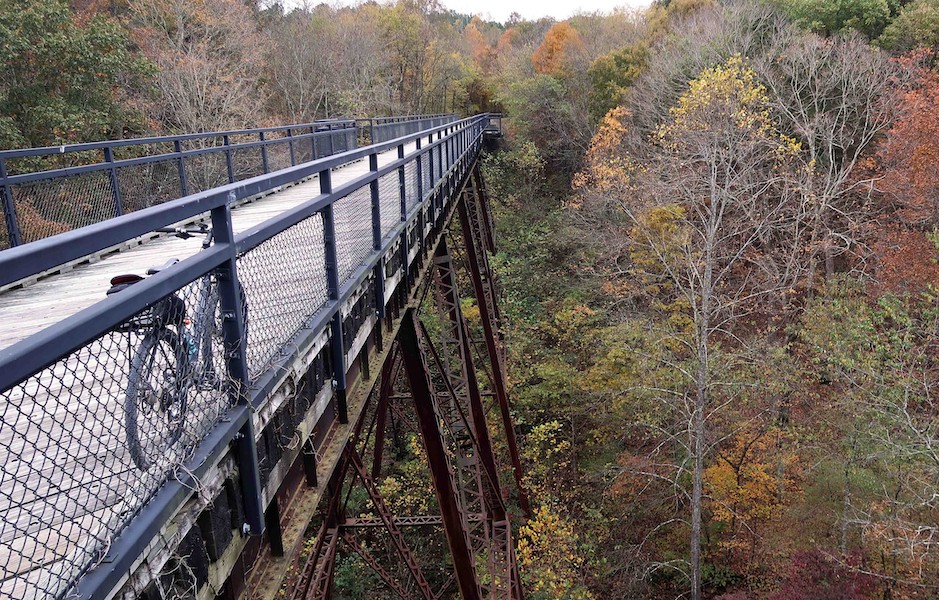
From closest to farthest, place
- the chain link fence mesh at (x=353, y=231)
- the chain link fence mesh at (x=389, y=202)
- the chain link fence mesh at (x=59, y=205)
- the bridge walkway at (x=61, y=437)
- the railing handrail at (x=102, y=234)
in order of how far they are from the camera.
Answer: the railing handrail at (x=102, y=234)
the bridge walkway at (x=61, y=437)
the chain link fence mesh at (x=353, y=231)
the chain link fence mesh at (x=389, y=202)
the chain link fence mesh at (x=59, y=205)

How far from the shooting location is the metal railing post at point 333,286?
3.34m

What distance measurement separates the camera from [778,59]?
57.7 feet

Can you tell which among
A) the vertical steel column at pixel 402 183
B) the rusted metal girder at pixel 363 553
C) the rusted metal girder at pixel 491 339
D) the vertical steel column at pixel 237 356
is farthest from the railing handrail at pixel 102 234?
the rusted metal girder at pixel 491 339

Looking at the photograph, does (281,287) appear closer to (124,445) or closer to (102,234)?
(124,445)

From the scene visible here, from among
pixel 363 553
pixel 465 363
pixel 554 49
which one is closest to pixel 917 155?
pixel 465 363

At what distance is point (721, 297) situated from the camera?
11586mm

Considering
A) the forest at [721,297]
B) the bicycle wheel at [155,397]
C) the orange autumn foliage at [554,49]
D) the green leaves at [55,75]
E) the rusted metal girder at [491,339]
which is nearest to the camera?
the bicycle wheel at [155,397]

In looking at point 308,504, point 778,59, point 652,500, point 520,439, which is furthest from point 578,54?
point 308,504

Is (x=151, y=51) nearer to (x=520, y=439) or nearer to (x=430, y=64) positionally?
(x=520, y=439)

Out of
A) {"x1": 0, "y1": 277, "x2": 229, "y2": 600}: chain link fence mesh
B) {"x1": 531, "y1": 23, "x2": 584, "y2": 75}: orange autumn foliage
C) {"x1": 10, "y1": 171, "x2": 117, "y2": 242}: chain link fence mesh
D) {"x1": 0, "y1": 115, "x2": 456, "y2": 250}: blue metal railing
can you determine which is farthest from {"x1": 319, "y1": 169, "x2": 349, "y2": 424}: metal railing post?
{"x1": 531, "y1": 23, "x2": 584, "y2": 75}: orange autumn foliage

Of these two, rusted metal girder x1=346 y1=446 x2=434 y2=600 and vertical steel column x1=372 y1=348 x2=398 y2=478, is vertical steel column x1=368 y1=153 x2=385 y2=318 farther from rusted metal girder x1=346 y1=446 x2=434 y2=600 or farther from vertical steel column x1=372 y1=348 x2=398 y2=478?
vertical steel column x1=372 y1=348 x2=398 y2=478

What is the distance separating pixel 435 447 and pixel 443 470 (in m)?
0.22

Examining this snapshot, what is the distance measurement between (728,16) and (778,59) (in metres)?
4.03

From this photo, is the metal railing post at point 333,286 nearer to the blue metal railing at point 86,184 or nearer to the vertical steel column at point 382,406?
the vertical steel column at point 382,406
